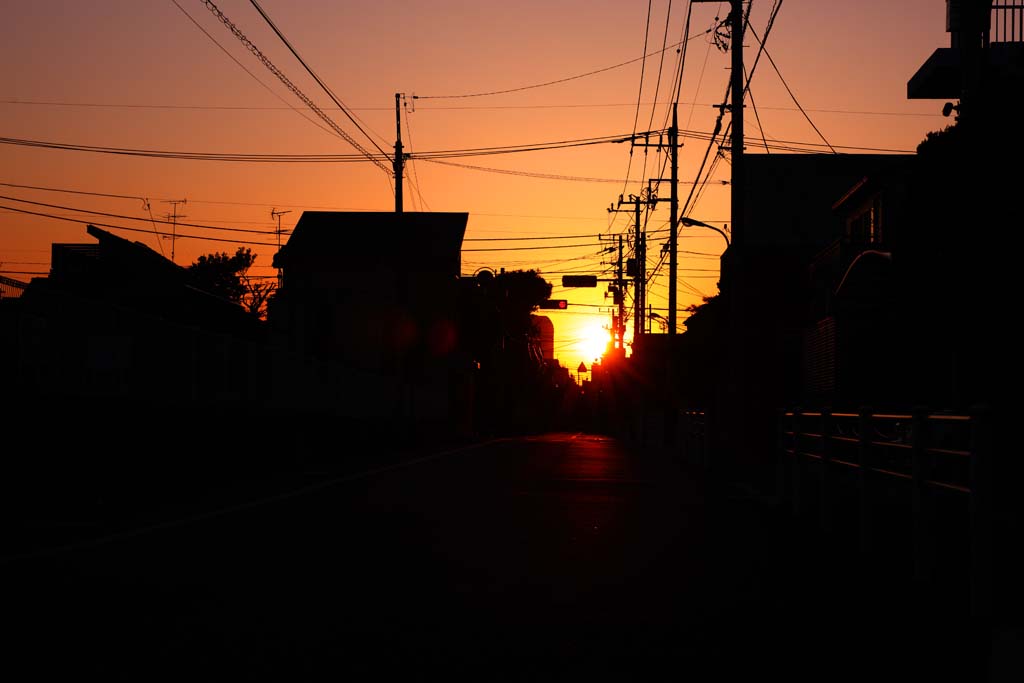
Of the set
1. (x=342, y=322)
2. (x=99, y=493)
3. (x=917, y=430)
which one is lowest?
(x=99, y=493)

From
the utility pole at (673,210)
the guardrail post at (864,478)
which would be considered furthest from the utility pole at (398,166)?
the guardrail post at (864,478)

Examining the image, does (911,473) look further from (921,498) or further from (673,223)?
(673,223)

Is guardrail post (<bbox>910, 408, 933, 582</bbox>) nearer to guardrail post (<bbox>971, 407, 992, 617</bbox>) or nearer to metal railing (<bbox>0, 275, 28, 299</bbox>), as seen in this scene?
guardrail post (<bbox>971, 407, 992, 617</bbox>)

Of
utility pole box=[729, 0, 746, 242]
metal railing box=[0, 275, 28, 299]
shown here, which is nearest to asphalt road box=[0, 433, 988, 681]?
metal railing box=[0, 275, 28, 299]

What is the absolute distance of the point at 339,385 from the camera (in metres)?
31.7

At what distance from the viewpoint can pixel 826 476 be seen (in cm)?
1238

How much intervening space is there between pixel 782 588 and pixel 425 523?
4503 mm

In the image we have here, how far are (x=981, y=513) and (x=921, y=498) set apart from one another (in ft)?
5.29

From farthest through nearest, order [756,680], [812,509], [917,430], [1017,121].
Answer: [1017,121], [812,509], [917,430], [756,680]

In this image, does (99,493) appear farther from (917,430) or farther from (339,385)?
(339,385)

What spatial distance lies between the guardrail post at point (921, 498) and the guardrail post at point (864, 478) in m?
1.32

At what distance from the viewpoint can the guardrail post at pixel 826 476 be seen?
12164 millimetres

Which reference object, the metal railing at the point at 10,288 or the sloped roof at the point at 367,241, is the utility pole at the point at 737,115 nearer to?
the metal railing at the point at 10,288

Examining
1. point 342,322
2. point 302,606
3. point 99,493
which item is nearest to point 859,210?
point 99,493
